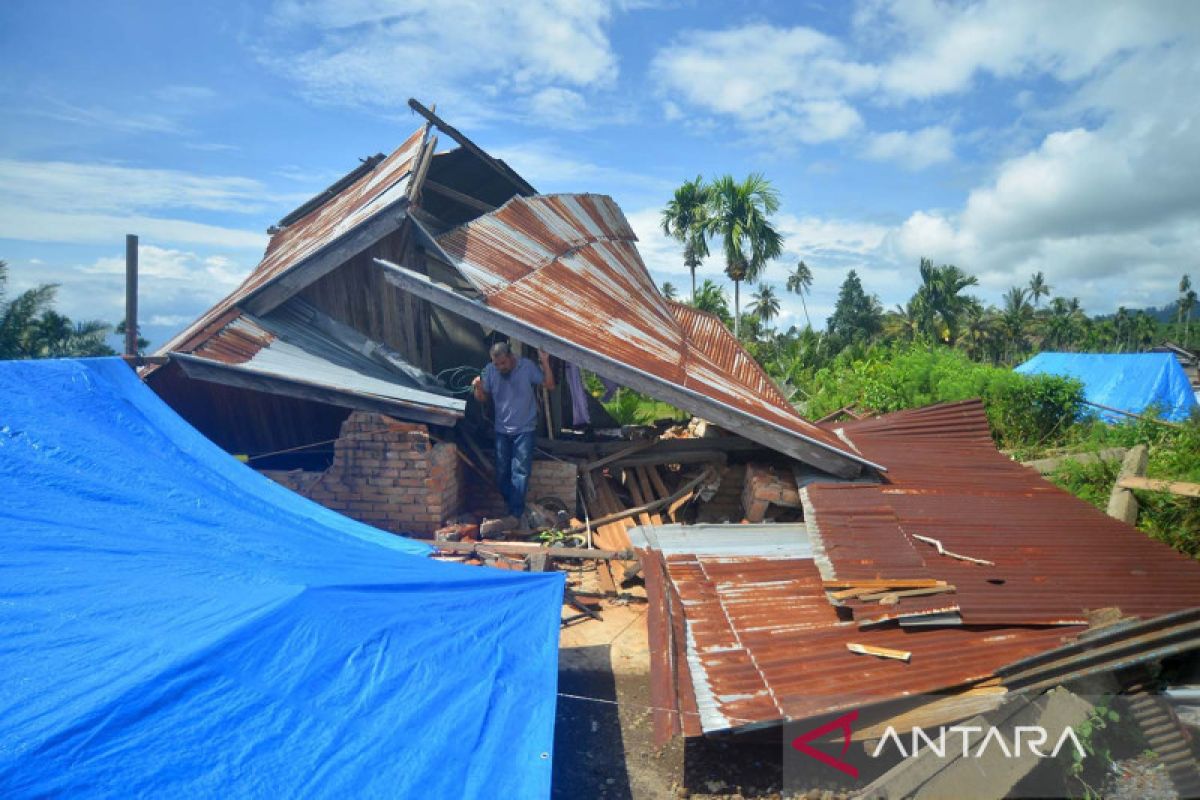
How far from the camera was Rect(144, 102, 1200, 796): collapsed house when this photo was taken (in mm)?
3816

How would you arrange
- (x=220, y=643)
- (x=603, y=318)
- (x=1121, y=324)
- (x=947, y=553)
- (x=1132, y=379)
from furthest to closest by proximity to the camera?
1. (x=1121, y=324)
2. (x=1132, y=379)
3. (x=603, y=318)
4. (x=947, y=553)
5. (x=220, y=643)

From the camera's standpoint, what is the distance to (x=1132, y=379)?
20.3m

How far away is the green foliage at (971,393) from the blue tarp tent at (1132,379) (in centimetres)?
723

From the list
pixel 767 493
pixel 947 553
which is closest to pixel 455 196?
pixel 767 493

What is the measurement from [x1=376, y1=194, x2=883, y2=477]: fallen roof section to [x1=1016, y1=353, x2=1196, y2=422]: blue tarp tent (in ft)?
47.6

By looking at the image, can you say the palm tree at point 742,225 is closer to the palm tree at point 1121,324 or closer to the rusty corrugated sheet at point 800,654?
the rusty corrugated sheet at point 800,654

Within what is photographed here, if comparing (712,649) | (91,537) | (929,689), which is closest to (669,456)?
(712,649)

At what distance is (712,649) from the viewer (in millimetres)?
3967

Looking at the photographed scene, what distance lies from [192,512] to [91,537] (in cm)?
61

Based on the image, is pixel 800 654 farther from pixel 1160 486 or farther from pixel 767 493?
pixel 1160 486

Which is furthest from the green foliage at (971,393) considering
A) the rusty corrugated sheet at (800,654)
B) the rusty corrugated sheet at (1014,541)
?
the rusty corrugated sheet at (800,654)

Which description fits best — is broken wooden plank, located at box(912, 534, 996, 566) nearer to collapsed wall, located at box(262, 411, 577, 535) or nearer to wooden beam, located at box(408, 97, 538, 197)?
collapsed wall, located at box(262, 411, 577, 535)

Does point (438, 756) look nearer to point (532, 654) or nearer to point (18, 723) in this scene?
point (532, 654)

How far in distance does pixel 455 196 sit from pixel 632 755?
8728 mm
